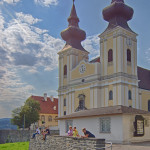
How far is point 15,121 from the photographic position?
159ft

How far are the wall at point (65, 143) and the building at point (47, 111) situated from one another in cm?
3848

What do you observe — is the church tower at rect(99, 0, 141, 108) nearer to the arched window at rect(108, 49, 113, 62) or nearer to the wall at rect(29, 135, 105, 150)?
the arched window at rect(108, 49, 113, 62)

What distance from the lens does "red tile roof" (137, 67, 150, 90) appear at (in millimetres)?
44719

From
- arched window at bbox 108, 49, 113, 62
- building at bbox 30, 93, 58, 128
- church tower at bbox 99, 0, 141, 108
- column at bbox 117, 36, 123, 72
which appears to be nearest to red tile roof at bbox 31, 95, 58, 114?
building at bbox 30, 93, 58, 128

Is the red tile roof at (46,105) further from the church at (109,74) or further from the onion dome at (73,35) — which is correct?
the onion dome at (73,35)

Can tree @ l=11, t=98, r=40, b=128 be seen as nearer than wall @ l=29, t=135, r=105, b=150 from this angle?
No

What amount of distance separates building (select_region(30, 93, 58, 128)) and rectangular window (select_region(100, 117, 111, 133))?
131 ft

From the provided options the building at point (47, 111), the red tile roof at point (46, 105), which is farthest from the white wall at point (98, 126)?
the red tile roof at point (46, 105)

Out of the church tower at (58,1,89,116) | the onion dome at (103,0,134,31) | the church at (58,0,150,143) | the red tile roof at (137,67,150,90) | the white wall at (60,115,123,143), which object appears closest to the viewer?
the white wall at (60,115,123,143)

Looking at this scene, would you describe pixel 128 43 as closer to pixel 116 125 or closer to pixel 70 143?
pixel 116 125

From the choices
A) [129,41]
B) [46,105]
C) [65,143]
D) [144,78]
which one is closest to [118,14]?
[129,41]

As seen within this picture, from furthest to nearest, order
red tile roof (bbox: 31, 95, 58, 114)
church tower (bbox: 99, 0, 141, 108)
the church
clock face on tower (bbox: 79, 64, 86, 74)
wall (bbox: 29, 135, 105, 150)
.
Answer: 1. red tile roof (bbox: 31, 95, 58, 114)
2. clock face on tower (bbox: 79, 64, 86, 74)
3. the church
4. church tower (bbox: 99, 0, 141, 108)
5. wall (bbox: 29, 135, 105, 150)

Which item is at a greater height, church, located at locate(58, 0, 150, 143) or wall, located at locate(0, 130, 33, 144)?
church, located at locate(58, 0, 150, 143)

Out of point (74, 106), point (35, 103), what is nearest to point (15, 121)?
point (35, 103)
